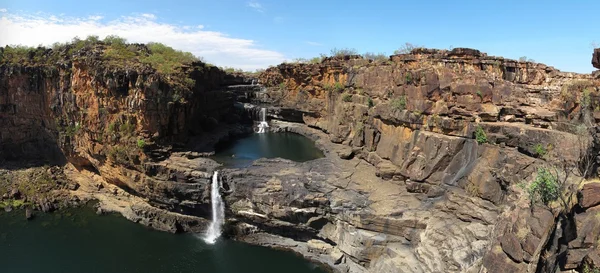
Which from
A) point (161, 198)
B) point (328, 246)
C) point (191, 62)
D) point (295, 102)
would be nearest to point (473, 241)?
point (328, 246)

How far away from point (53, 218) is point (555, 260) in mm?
33042

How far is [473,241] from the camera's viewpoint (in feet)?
59.6

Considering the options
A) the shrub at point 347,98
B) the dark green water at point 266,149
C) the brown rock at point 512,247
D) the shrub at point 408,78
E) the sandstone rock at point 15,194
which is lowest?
the sandstone rock at point 15,194

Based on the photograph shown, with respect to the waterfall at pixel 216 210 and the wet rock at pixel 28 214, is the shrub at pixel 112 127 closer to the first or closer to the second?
the wet rock at pixel 28 214

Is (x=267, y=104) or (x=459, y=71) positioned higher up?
(x=459, y=71)

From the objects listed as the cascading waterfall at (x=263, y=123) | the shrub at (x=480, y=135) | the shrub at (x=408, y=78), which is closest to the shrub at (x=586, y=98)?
the shrub at (x=480, y=135)

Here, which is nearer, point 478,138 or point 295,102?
point 478,138

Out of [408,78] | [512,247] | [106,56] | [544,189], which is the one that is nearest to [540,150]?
[544,189]

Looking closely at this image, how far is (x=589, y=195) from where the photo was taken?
14.4 metres

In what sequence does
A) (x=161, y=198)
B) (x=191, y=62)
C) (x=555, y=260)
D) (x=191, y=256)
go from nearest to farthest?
1. (x=555, y=260)
2. (x=191, y=256)
3. (x=161, y=198)
4. (x=191, y=62)

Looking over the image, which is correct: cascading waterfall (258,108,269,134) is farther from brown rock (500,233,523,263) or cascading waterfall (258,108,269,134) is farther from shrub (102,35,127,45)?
brown rock (500,233,523,263)

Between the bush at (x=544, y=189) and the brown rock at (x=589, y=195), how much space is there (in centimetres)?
88

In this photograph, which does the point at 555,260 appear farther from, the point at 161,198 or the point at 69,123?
the point at 69,123

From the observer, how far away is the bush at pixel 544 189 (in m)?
14.8
